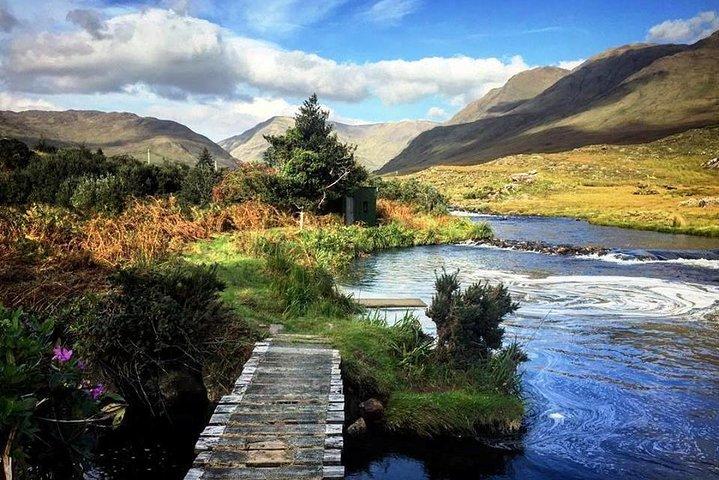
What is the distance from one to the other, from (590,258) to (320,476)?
27.3 metres

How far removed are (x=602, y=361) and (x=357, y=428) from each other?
6.65m

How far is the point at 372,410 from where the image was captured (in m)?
9.27

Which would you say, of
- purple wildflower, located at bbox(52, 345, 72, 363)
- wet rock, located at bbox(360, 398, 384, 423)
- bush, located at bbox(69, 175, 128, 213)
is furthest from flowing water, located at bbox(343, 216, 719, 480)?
bush, located at bbox(69, 175, 128, 213)

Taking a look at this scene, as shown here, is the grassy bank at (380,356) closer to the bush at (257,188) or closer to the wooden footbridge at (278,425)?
the wooden footbridge at (278,425)

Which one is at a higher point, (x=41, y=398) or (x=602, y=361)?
(x=41, y=398)

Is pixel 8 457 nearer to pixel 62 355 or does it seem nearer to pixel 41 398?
pixel 41 398

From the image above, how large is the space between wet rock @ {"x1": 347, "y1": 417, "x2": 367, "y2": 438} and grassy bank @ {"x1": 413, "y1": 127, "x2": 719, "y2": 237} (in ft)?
133

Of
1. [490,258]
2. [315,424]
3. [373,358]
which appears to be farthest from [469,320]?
[490,258]

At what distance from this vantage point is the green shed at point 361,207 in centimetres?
3162

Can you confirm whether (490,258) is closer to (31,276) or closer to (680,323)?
(680,323)

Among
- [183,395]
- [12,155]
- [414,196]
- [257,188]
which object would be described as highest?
[12,155]

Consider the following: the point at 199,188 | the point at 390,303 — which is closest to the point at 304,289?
the point at 390,303

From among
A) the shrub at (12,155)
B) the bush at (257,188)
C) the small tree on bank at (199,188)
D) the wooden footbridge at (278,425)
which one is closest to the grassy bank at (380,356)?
the wooden footbridge at (278,425)

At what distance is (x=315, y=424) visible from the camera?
690 centimetres
